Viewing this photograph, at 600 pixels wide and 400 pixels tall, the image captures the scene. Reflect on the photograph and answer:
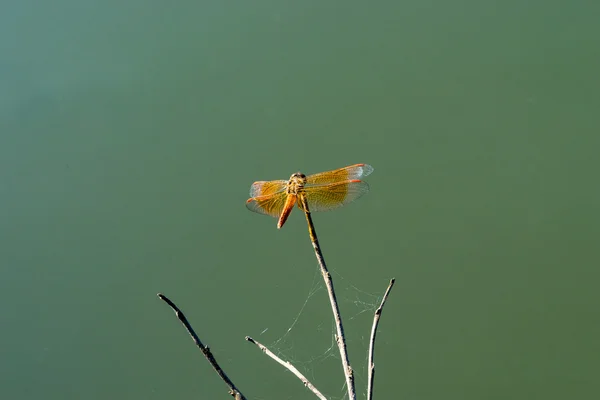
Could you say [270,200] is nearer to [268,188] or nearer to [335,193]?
[268,188]

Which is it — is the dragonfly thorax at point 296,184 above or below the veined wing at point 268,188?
below

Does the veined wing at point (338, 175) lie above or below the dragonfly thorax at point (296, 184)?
above

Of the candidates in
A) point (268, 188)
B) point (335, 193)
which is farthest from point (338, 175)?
point (268, 188)

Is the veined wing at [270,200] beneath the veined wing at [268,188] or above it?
beneath

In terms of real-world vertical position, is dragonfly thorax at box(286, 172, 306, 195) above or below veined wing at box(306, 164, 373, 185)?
below

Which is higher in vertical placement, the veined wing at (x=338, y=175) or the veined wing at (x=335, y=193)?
the veined wing at (x=338, y=175)

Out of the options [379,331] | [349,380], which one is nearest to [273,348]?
[379,331]

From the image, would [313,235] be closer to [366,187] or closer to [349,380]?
[349,380]
